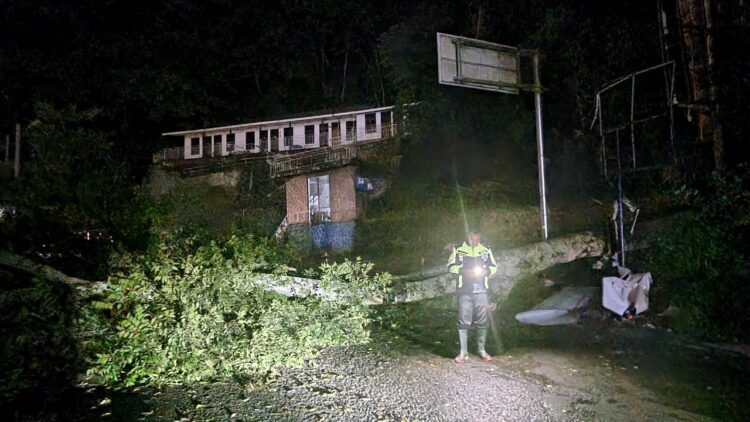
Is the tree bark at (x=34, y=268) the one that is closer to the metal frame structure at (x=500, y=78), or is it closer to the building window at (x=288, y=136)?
the metal frame structure at (x=500, y=78)

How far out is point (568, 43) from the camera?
13984 mm

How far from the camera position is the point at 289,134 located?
3031 centimetres

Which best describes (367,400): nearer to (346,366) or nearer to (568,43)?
(346,366)

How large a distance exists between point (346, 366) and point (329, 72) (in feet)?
114

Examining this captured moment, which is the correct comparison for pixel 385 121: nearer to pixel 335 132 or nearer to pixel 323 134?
pixel 335 132

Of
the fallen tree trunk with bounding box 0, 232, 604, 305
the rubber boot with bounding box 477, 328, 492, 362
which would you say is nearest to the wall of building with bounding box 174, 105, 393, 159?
the fallen tree trunk with bounding box 0, 232, 604, 305

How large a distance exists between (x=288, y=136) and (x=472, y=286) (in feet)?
84.8

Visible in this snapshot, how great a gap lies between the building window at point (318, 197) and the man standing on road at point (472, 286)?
14.8 meters

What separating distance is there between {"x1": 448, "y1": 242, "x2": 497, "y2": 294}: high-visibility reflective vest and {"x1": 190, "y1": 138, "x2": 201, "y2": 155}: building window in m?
29.5

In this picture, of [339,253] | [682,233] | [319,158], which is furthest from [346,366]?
[319,158]

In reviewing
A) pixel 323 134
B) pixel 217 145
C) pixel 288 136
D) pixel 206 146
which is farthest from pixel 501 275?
pixel 206 146

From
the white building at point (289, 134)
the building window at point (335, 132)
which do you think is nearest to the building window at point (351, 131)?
the white building at point (289, 134)

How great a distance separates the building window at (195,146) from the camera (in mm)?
32031

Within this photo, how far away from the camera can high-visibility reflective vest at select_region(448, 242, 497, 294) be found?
6258 millimetres
